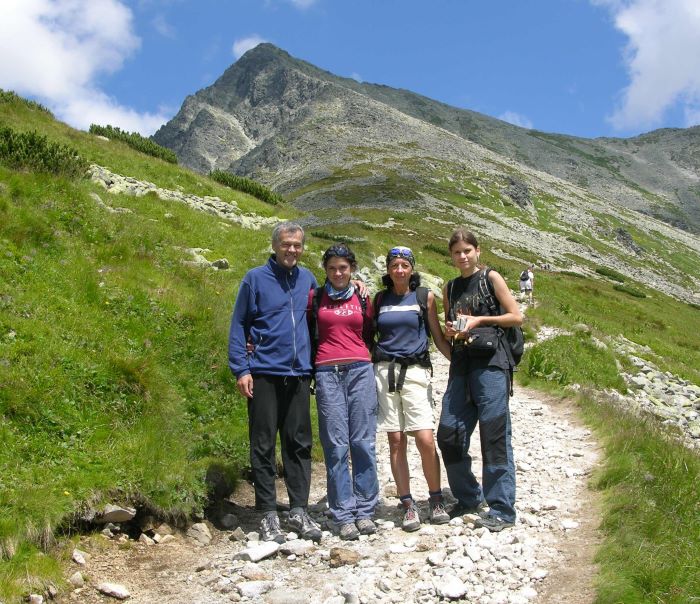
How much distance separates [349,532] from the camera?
595cm

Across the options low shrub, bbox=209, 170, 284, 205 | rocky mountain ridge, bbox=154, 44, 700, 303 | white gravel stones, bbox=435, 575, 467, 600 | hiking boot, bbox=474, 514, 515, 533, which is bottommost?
white gravel stones, bbox=435, 575, 467, 600

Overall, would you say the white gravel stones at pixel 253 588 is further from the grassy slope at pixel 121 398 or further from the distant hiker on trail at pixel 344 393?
the grassy slope at pixel 121 398

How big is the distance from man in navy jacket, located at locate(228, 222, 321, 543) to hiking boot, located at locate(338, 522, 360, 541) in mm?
397

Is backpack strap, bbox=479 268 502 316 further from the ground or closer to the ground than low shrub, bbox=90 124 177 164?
closer to the ground

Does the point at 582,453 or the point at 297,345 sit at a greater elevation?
the point at 297,345

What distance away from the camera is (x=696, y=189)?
195 meters

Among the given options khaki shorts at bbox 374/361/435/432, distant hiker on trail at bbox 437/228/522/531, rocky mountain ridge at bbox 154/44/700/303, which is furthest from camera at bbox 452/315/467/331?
rocky mountain ridge at bbox 154/44/700/303

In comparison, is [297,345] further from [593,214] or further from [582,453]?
[593,214]

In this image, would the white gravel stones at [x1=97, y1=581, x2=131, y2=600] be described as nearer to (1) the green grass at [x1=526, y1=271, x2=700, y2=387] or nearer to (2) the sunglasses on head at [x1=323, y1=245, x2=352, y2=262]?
(2) the sunglasses on head at [x1=323, y1=245, x2=352, y2=262]

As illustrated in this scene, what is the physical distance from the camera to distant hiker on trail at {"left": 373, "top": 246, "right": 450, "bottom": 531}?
6.36 m

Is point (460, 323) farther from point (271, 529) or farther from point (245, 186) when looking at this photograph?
point (245, 186)

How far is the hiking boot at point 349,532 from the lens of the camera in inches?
234

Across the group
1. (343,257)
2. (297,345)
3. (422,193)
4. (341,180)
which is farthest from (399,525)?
(341,180)

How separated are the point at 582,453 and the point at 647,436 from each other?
93 centimetres
